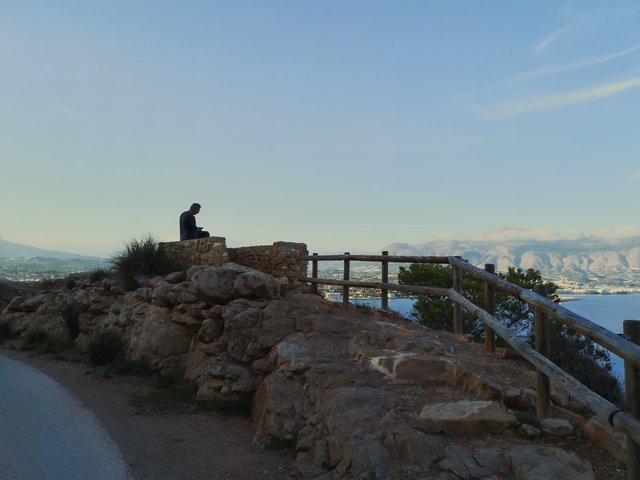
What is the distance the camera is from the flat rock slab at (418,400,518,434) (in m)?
4.60

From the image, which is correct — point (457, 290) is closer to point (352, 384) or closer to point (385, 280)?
point (385, 280)

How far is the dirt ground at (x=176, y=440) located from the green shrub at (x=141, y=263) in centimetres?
405

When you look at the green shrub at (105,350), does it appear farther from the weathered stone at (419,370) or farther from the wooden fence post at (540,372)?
the wooden fence post at (540,372)

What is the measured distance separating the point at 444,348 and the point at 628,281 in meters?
32.5

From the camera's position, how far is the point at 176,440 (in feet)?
21.1

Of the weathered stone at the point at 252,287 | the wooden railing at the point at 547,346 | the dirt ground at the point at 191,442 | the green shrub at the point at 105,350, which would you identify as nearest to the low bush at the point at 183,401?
the dirt ground at the point at 191,442

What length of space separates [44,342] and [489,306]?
11.6 meters

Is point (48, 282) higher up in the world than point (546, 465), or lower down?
higher up

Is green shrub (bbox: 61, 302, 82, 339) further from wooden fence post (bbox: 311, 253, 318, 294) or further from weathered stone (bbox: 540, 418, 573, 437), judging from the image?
weathered stone (bbox: 540, 418, 573, 437)

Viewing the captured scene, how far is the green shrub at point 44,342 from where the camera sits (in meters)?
12.4

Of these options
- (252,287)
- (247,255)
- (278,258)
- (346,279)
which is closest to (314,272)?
(278,258)

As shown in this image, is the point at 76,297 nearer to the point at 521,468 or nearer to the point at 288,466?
the point at 288,466

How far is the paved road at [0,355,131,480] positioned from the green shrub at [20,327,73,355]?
153 inches

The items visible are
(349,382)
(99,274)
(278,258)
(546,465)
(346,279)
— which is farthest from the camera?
(99,274)
